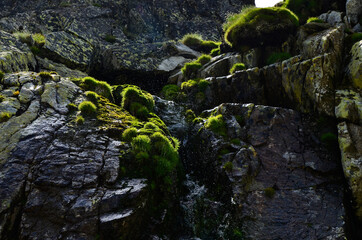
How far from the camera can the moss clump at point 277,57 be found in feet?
67.3

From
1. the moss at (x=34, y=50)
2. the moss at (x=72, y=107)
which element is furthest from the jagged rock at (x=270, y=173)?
the moss at (x=34, y=50)

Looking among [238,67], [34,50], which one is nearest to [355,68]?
[238,67]

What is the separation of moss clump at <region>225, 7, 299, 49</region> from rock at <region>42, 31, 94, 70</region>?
16.3 metres

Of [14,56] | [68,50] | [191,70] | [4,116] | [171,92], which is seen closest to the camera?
[4,116]

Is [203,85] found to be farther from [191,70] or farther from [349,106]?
[349,106]

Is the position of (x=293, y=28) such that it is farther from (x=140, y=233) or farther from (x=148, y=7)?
(x=148, y=7)

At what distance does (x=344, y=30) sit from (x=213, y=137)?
13.7 m

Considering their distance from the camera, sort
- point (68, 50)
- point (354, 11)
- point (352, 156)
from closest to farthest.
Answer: point (352, 156) < point (354, 11) < point (68, 50)

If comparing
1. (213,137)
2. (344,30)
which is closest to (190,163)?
(213,137)

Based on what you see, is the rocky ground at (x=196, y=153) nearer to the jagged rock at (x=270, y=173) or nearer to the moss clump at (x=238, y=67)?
the jagged rock at (x=270, y=173)

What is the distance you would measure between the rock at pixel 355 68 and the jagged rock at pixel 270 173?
3653 millimetres

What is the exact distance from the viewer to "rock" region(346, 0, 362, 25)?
2047 cm

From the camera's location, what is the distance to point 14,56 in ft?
61.9

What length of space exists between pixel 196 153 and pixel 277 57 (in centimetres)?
1183
